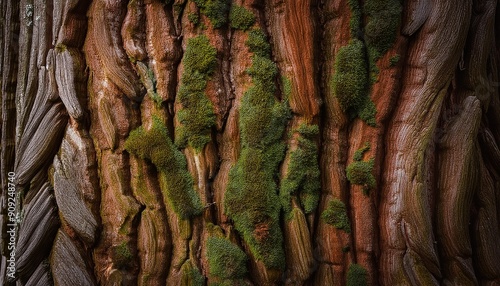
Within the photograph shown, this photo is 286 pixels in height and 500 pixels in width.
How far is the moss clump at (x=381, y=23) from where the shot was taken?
2234mm

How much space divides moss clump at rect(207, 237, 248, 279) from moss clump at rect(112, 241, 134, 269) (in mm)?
505

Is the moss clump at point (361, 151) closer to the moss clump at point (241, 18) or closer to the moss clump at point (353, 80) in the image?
the moss clump at point (353, 80)

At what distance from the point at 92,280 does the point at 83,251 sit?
0.19m

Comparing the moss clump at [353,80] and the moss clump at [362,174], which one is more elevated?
the moss clump at [353,80]

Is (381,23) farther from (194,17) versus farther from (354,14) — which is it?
(194,17)

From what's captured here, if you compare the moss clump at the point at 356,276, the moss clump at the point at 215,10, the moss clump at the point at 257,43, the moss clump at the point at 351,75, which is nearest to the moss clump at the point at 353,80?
the moss clump at the point at 351,75

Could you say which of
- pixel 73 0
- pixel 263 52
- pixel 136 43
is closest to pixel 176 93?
pixel 136 43

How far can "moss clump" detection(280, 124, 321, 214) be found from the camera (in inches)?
88.6

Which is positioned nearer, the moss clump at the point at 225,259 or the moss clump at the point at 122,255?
the moss clump at the point at 225,259

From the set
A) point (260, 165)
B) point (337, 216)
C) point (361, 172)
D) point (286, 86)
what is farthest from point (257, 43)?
point (337, 216)

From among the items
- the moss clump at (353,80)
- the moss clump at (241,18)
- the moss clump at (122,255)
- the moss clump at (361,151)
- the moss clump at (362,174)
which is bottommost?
the moss clump at (122,255)

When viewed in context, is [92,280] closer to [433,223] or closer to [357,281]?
[357,281]

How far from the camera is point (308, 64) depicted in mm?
2273

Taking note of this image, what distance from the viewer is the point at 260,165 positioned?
2.25 meters
